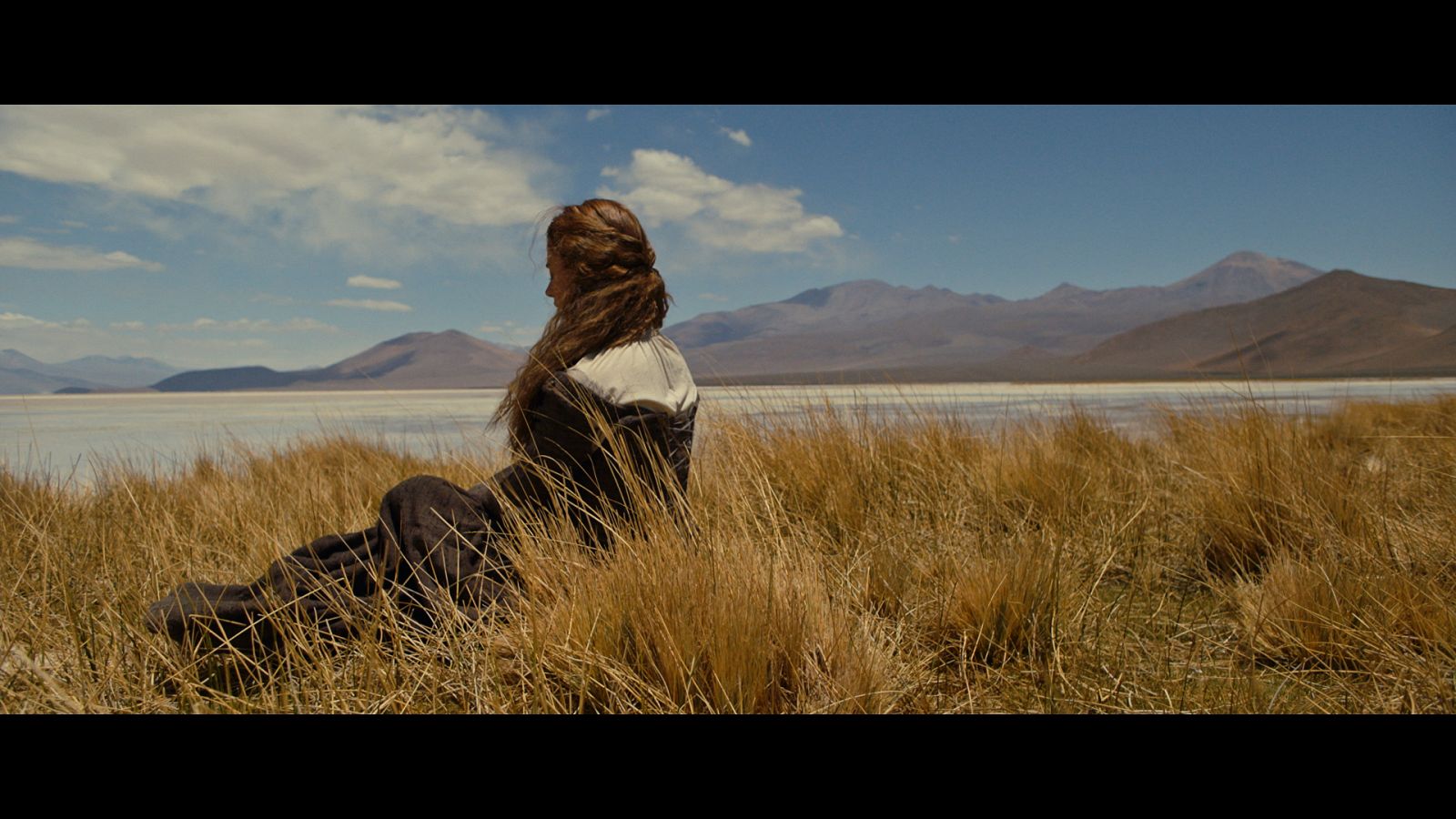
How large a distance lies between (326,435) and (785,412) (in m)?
4.82

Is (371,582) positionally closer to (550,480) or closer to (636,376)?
(550,480)

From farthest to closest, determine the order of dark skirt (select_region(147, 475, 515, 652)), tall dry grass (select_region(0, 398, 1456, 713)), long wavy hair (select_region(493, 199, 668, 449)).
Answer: long wavy hair (select_region(493, 199, 668, 449)) < dark skirt (select_region(147, 475, 515, 652)) < tall dry grass (select_region(0, 398, 1456, 713))

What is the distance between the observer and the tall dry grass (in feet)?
5.89

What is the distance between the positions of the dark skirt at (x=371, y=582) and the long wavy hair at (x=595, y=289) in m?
0.31

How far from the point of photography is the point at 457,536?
2051mm

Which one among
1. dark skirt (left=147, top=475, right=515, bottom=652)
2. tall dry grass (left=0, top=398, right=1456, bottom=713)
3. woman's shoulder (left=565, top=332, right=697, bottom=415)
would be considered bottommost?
tall dry grass (left=0, top=398, right=1456, bottom=713)

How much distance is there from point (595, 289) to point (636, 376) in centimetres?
29

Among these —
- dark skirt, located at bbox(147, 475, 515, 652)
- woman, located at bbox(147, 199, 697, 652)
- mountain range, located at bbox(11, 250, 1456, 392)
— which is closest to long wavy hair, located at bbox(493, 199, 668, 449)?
woman, located at bbox(147, 199, 697, 652)

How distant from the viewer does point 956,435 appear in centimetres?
467

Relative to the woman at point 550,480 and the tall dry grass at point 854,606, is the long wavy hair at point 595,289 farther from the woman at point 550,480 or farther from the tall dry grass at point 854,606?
the tall dry grass at point 854,606

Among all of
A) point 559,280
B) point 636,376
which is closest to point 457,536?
point 636,376

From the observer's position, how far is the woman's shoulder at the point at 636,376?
6.68 feet

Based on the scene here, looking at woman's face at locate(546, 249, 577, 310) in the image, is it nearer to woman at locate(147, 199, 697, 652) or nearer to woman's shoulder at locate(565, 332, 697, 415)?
woman at locate(147, 199, 697, 652)

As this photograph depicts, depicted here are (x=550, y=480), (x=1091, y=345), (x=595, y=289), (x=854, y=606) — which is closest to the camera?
(x=550, y=480)
